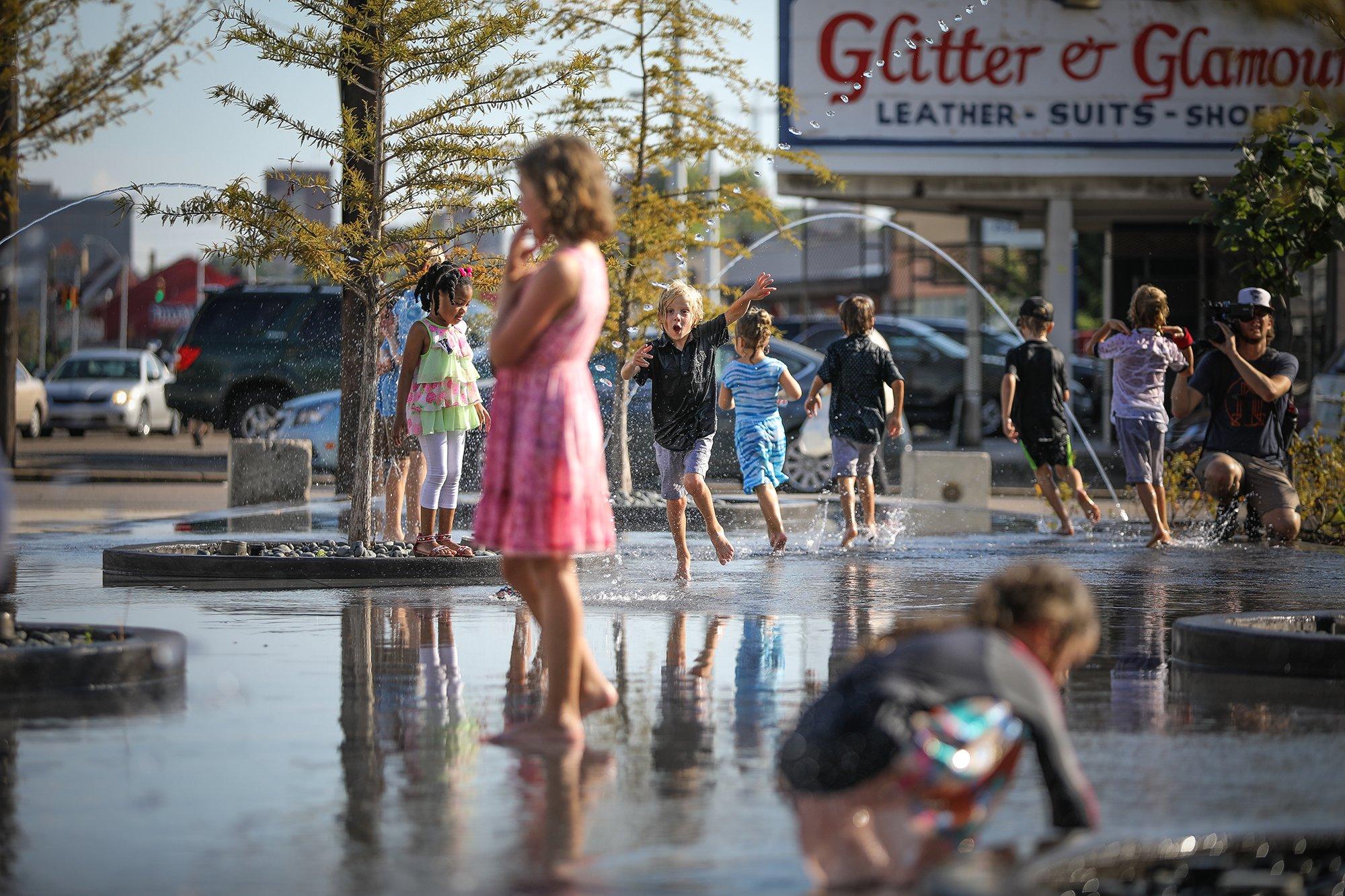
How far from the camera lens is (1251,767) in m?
5.44

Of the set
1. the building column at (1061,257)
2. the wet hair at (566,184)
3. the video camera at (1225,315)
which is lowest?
the wet hair at (566,184)

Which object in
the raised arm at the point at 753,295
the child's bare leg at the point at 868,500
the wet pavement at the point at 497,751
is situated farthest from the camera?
the child's bare leg at the point at 868,500

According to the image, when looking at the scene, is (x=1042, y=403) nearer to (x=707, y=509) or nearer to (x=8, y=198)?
(x=707, y=509)

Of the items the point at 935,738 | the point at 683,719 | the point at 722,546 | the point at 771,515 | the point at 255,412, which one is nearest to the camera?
the point at 935,738

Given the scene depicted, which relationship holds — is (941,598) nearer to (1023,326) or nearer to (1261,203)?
(1023,326)

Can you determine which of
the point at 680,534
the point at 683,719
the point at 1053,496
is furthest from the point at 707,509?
the point at 683,719

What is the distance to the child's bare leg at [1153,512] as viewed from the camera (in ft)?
43.5

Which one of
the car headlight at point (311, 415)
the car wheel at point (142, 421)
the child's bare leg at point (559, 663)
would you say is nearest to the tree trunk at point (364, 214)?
the child's bare leg at point (559, 663)

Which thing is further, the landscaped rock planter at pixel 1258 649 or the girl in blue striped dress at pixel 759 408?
the girl in blue striped dress at pixel 759 408

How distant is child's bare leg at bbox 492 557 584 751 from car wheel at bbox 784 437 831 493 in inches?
518

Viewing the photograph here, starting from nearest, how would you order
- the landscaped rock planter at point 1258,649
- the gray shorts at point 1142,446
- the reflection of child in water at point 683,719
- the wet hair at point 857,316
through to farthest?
the reflection of child in water at point 683,719 → the landscaped rock planter at point 1258,649 → the gray shorts at point 1142,446 → the wet hair at point 857,316

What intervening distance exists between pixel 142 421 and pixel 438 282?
2648 centimetres

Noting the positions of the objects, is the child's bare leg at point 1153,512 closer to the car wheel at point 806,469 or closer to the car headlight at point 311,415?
the car wheel at point 806,469

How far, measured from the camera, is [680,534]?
35.4 ft
